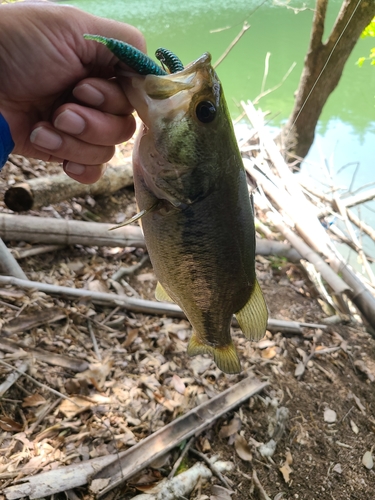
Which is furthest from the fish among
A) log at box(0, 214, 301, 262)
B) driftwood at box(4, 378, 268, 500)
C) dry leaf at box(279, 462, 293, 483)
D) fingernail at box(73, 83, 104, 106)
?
log at box(0, 214, 301, 262)

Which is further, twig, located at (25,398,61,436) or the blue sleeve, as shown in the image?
twig, located at (25,398,61,436)

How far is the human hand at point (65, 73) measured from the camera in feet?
4.87

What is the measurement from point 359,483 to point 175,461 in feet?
4.83

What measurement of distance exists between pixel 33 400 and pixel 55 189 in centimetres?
216

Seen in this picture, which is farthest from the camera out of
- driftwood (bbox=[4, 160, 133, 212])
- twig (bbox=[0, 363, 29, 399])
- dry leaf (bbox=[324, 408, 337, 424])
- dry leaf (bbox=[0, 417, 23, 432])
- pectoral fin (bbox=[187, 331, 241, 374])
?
driftwood (bbox=[4, 160, 133, 212])

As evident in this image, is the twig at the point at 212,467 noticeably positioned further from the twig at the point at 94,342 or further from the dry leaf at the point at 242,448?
the twig at the point at 94,342

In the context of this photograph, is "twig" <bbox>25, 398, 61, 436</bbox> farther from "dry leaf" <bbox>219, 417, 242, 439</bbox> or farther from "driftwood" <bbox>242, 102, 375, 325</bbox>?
"driftwood" <bbox>242, 102, 375, 325</bbox>

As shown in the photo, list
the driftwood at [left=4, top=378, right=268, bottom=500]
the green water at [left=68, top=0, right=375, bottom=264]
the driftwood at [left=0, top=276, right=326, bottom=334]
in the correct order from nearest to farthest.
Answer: the driftwood at [left=4, top=378, right=268, bottom=500]
the driftwood at [left=0, top=276, right=326, bottom=334]
the green water at [left=68, top=0, right=375, bottom=264]

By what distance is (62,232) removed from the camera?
348 centimetres

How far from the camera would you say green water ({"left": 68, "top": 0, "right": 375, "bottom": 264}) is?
30.5ft

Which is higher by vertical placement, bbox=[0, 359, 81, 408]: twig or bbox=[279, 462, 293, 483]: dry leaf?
bbox=[0, 359, 81, 408]: twig

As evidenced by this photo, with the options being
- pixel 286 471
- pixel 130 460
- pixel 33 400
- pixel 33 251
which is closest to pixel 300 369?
pixel 286 471

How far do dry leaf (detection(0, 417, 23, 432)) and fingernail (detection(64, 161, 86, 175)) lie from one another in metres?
1.43

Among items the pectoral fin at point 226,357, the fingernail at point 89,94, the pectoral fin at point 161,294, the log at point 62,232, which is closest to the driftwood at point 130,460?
the pectoral fin at point 226,357
